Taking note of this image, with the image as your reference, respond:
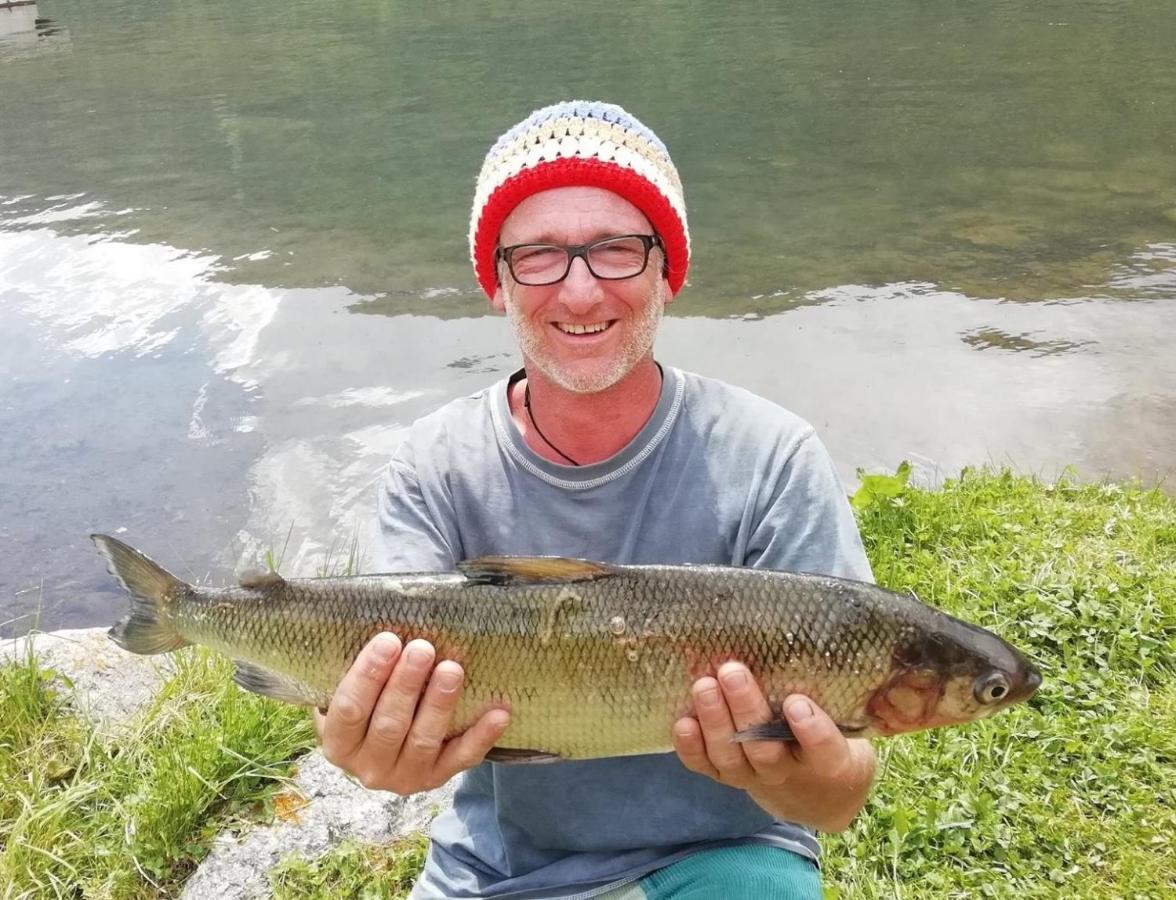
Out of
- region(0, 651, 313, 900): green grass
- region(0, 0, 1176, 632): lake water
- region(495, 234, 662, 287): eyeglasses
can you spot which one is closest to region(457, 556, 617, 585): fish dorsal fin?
region(495, 234, 662, 287): eyeglasses

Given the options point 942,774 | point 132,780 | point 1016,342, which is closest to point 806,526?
point 942,774

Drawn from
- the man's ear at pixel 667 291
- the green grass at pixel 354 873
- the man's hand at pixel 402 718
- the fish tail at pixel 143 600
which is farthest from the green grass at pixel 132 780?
the man's ear at pixel 667 291

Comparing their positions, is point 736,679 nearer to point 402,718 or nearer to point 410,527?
point 402,718

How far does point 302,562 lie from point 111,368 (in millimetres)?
3966

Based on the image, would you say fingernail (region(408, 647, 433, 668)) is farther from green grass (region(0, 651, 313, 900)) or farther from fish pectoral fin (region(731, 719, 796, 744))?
green grass (region(0, 651, 313, 900))

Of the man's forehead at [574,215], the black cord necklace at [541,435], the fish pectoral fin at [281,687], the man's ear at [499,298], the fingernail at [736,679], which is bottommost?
the fish pectoral fin at [281,687]

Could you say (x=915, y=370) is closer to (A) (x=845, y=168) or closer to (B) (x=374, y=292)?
(B) (x=374, y=292)

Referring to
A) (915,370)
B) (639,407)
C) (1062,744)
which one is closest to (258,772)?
(639,407)

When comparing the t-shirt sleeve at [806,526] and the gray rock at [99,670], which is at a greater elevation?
the t-shirt sleeve at [806,526]

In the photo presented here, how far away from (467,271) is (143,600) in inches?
345

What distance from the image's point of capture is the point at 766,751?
7.27 feet

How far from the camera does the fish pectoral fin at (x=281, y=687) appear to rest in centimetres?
243

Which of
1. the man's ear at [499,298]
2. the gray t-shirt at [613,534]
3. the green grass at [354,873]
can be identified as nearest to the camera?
the gray t-shirt at [613,534]

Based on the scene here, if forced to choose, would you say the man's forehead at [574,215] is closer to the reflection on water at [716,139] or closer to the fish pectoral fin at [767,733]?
the fish pectoral fin at [767,733]
